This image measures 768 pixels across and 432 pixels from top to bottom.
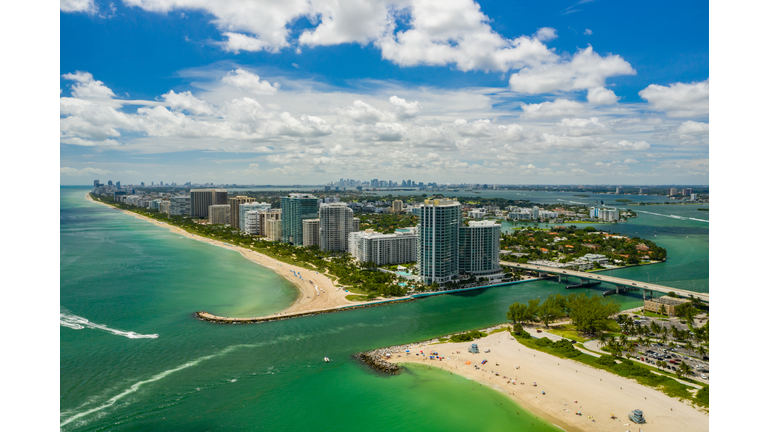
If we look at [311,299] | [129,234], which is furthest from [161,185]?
[311,299]

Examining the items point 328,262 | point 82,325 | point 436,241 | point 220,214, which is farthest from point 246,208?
point 82,325

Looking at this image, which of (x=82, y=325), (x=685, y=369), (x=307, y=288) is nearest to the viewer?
(x=685, y=369)

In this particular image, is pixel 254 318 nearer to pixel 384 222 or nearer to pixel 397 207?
pixel 384 222

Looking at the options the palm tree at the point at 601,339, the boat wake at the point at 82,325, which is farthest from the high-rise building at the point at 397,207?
the boat wake at the point at 82,325

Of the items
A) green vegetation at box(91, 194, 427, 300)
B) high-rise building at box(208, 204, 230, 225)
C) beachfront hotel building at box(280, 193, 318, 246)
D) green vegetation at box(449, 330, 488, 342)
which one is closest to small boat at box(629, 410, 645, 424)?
green vegetation at box(449, 330, 488, 342)

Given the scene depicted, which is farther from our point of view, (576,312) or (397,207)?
(397,207)

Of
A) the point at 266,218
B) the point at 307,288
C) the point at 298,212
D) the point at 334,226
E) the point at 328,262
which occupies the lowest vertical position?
the point at 307,288

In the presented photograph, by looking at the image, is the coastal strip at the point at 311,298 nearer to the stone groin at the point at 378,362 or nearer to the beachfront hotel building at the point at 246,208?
the stone groin at the point at 378,362
